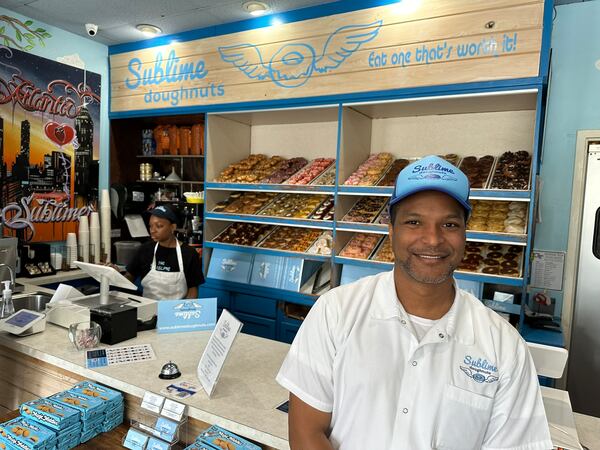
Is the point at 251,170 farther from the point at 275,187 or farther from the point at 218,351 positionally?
the point at 218,351

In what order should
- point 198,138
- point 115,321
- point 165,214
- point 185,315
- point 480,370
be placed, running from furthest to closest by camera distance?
1. point 198,138
2. point 165,214
3. point 185,315
4. point 115,321
5. point 480,370

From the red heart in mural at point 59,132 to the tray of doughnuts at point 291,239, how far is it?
242 cm

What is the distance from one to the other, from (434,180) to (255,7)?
3.22 meters

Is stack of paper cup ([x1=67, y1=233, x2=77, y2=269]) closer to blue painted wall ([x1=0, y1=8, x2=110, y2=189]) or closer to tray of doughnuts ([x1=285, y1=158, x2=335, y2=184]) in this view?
blue painted wall ([x1=0, y1=8, x2=110, y2=189])

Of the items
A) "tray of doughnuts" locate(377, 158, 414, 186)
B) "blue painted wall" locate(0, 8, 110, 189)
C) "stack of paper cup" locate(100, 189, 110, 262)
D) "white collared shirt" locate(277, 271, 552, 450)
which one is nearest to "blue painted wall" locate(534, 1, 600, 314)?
"tray of doughnuts" locate(377, 158, 414, 186)

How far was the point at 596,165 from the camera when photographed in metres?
3.57

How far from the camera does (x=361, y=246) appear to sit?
11.9 ft

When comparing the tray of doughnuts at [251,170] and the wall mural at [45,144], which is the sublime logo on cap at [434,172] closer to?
the tray of doughnuts at [251,170]

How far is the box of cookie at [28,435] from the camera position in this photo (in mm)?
1510

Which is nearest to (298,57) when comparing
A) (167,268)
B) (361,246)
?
(361,246)

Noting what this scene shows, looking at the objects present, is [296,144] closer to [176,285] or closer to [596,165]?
[176,285]

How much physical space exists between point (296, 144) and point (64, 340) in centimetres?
292

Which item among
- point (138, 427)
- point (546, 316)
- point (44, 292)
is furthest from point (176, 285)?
point (546, 316)

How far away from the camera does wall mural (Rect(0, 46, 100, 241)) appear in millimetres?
4059
